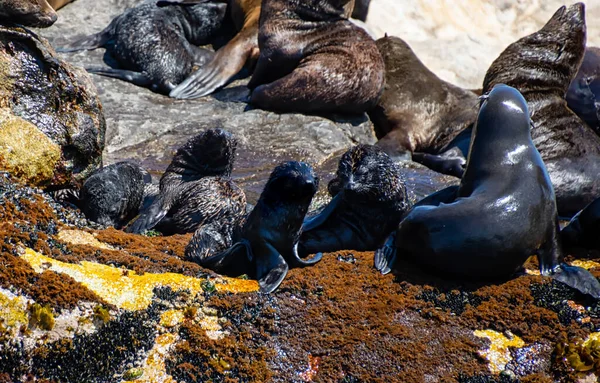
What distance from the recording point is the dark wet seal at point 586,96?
34.7 feet

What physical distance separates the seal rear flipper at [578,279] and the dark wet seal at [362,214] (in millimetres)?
1228

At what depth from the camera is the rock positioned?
533 cm

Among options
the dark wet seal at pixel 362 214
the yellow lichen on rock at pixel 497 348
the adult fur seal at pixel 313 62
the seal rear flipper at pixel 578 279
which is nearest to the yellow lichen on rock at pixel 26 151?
the dark wet seal at pixel 362 214

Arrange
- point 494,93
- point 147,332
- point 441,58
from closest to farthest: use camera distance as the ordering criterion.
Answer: point 147,332, point 494,93, point 441,58

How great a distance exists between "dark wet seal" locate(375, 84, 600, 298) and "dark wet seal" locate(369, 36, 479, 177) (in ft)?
15.7

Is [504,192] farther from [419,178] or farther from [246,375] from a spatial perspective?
[419,178]

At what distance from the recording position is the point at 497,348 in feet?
13.7

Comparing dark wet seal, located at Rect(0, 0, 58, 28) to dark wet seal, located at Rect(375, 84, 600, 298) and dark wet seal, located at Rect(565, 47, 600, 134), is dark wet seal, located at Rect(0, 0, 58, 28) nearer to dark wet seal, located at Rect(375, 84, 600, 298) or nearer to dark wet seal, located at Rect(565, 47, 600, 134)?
dark wet seal, located at Rect(375, 84, 600, 298)

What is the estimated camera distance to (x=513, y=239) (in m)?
4.57

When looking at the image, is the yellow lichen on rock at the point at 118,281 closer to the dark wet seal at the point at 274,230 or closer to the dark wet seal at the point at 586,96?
the dark wet seal at the point at 274,230

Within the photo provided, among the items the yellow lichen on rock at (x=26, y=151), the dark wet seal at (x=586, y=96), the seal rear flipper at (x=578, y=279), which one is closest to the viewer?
the seal rear flipper at (x=578, y=279)

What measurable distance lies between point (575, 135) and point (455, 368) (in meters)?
5.86

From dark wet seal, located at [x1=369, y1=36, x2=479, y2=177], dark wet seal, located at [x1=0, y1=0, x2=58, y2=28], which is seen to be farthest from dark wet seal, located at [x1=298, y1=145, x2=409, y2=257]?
dark wet seal, located at [x1=369, y1=36, x2=479, y2=177]

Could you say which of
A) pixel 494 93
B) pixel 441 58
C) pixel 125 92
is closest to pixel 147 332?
pixel 494 93
